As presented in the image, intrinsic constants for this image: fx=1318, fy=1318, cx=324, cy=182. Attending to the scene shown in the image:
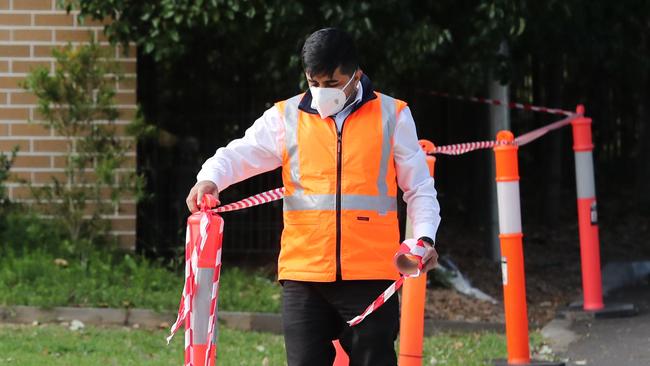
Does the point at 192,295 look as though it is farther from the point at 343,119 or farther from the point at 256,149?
the point at 343,119

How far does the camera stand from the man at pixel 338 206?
14.6 ft

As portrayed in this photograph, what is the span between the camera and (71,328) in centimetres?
830

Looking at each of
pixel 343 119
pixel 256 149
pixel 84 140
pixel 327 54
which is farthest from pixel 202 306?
pixel 84 140

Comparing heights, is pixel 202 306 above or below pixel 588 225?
below

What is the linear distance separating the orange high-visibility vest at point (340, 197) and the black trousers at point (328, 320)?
0.06 m

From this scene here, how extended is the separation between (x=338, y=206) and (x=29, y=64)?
6.52 m

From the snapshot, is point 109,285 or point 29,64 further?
point 29,64

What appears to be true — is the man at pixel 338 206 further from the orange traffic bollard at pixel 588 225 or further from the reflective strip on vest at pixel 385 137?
the orange traffic bollard at pixel 588 225

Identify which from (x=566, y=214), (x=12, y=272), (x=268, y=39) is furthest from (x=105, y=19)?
(x=566, y=214)

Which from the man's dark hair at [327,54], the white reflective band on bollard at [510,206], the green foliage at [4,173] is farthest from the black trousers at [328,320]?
the green foliage at [4,173]

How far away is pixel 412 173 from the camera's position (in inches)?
182

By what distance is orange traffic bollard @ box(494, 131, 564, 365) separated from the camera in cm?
672

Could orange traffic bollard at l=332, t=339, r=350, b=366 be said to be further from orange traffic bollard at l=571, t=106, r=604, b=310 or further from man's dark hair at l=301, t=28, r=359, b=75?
orange traffic bollard at l=571, t=106, r=604, b=310

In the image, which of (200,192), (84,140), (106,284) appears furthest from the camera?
(84,140)
